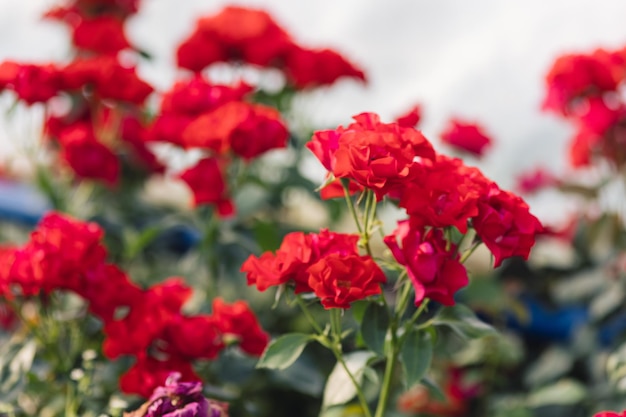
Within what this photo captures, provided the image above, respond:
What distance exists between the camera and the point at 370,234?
1.03 metres

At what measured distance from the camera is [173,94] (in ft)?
5.30

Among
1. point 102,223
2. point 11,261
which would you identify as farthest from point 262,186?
point 11,261

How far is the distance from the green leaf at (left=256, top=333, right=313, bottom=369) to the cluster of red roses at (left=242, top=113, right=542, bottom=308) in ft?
0.38

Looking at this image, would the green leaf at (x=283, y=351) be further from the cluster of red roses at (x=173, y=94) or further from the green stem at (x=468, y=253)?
the cluster of red roses at (x=173, y=94)

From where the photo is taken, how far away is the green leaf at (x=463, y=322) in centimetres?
105

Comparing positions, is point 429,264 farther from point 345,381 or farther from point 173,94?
point 173,94

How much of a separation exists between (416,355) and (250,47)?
0.93 metres

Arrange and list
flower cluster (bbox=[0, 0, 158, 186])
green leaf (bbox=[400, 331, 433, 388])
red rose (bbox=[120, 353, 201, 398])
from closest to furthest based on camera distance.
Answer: green leaf (bbox=[400, 331, 433, 388]) < red rose (bbox=[120, 353, 201, 398]) < flower cluster (bbox=[0, 0, 158, 186])

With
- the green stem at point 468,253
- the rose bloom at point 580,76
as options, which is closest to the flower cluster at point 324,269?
the green stem at point 468,253

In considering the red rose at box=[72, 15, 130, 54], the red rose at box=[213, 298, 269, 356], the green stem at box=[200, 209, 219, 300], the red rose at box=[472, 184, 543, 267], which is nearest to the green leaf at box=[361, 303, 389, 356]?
the red rose at box=[472, 184, 543, 267]

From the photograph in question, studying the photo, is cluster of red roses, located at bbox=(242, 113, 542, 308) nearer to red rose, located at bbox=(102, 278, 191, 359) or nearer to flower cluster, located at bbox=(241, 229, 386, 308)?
flower cluster, located at bbox=(241, 229, 386, 308)

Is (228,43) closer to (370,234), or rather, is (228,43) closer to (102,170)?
(102,170)

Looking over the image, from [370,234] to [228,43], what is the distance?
909 mm

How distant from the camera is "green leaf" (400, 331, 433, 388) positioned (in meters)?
1.02
